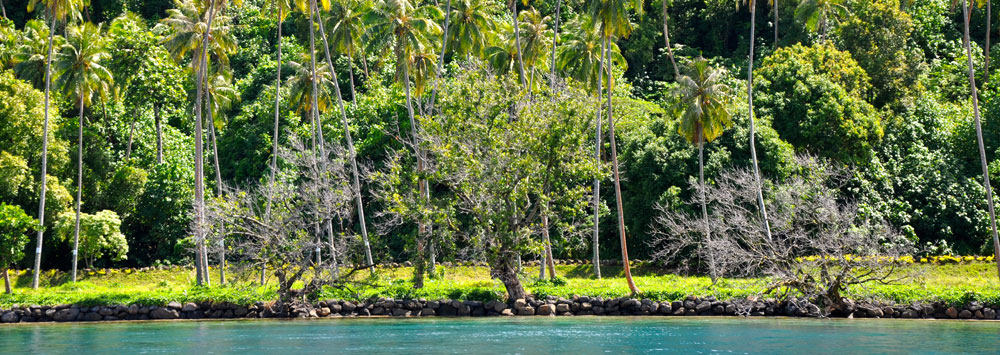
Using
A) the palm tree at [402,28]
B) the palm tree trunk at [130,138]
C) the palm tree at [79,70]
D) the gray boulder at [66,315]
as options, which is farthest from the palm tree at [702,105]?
the palm tree trunk at [130,138]

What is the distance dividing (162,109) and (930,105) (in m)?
44.6

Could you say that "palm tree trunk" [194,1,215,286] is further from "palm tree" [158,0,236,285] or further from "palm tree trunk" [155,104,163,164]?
"palm tree trunk" [155,104,163,164]

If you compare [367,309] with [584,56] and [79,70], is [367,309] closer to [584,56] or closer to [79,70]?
[584,56]

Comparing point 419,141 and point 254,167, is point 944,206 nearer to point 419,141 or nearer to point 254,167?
point 419,141

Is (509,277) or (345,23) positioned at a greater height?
(345,23)

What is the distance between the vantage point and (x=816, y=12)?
6538 centimetres

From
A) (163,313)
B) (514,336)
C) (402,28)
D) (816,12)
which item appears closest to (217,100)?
(402,28)

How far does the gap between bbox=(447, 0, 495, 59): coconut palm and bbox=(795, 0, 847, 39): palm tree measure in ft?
75.8

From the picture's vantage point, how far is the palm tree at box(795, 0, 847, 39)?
2571 inches

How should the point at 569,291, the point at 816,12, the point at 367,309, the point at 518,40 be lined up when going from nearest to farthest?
the point at 367,309 < the point at 569,291 < the point at 518,40 < the point at 816,12

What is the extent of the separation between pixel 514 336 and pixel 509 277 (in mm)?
8873

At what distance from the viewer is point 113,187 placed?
62.1 metres

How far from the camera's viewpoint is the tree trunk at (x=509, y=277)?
1656 inches

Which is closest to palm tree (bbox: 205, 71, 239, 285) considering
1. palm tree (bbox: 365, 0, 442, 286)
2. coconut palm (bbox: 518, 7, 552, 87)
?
palm tree (bbox: 365, 0, 442, 286)
